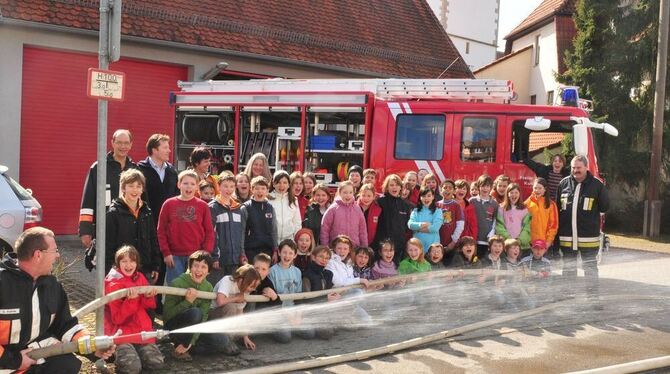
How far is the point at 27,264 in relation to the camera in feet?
14.0

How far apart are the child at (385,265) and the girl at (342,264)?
0.39 meters

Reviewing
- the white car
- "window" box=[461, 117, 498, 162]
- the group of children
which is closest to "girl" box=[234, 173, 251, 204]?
the group of children

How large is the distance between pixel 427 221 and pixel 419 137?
2.45 m

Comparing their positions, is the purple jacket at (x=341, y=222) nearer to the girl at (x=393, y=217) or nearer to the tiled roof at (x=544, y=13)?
the girl at (x=393, y=217)

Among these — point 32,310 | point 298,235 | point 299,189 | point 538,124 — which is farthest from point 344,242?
point 538,124

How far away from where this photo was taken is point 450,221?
29.2 ft

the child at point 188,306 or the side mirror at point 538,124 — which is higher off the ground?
the side mirror at point 538,124

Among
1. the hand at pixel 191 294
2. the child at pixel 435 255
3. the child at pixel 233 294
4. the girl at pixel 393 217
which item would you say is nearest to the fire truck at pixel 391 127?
the girl at pixel 393 217

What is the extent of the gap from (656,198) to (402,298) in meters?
14.0

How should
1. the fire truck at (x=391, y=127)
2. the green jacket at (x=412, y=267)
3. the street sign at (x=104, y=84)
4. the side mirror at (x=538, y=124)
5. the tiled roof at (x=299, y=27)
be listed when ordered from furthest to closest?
1. the tiled roof at (x=299, y=27)
2. the fire truck at (x=391, y=127)
3. the side mirror at (x=538, y=124)
4. the green jacket at (x=412, y=267)
5. the street sign at (x=104, y=84)

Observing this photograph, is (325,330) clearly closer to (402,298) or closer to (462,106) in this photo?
(402,298)

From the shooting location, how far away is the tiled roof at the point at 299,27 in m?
13.7

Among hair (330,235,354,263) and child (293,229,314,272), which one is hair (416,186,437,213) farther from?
child (293,229,314,272)

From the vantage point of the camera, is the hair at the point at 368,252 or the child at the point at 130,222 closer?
the child at the point at 130,222
